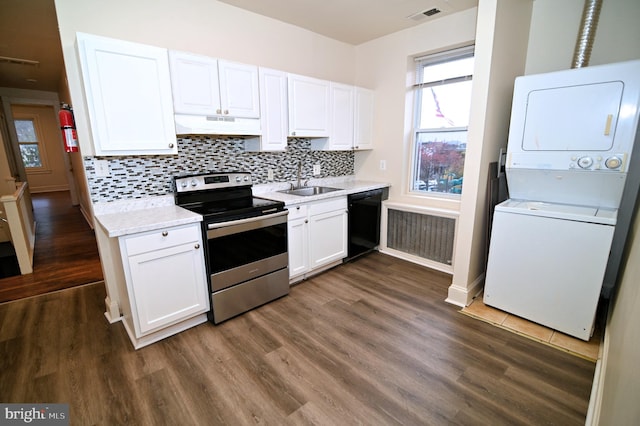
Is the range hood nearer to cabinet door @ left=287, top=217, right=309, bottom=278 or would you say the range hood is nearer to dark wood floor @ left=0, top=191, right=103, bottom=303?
cabinet door @ left=287, top=217, right=309, bottom=278

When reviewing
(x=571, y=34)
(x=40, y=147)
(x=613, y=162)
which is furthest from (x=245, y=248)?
(x=40, y=147)

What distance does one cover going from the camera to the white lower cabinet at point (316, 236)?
2.88 meters

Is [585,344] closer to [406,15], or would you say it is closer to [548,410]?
[548,410]

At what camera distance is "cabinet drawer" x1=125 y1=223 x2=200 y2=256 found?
1909 millimetres

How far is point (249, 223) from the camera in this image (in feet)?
7.81

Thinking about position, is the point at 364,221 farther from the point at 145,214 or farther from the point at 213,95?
the point at 145,214

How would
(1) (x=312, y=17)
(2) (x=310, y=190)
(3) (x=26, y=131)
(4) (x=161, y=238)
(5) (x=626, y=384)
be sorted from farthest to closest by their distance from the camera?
(3) (x=26, y=131)
(2) (x=310, y=190)
(1) (x=312, y=17)
(4) (x=161, y=238)
(5) (x=626, y=384)

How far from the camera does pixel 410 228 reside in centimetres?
357

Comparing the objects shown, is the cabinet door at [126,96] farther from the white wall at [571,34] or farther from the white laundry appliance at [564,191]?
the white wall at [571,34]

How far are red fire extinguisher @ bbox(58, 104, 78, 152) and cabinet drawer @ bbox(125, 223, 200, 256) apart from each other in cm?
92

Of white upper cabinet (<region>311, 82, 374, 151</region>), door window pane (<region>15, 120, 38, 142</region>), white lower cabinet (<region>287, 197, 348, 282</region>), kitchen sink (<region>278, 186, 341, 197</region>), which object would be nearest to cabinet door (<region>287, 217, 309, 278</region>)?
white lower cabinet (<region>287, 197, 348, 282</region>)

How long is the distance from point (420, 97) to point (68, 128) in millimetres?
3457

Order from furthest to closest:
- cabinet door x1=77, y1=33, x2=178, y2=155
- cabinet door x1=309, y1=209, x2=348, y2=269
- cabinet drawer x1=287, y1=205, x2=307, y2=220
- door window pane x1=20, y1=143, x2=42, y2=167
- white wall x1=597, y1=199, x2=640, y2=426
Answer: door window pane x1=20, y1=143, x2=42, y2=167
cabinet door x1=309, y1=209, x2=348, y2=269
cabinet drawer x1=287, y1=205, x2=307, y2=220
cabinet door x1=77, y1=33, x2=178, y2=155
white wall x1=597, y1=199, x2=640, y2=426

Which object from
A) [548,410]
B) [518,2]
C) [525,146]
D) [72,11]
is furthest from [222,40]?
[548,410]
